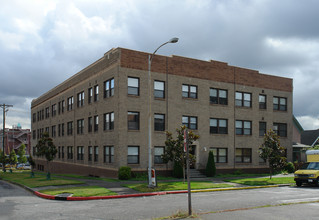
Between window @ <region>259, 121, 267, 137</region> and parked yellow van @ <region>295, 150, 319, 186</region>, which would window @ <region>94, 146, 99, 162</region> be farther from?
parked yellow van @ <region>295, 150, 319, 186</region>

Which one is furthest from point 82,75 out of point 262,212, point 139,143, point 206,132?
point 262,212

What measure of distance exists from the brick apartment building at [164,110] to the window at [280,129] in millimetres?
114

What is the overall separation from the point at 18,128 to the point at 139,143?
102 m

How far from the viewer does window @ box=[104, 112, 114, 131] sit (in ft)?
96.6

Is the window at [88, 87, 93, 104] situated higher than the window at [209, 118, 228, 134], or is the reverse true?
the window at [88, 87, 93, 104]

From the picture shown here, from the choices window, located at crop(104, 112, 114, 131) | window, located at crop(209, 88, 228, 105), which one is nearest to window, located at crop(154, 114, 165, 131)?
window, located at crop(104, 112, 114, 131)

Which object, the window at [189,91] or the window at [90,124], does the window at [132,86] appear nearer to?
the window at [189,91]

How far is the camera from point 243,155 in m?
35.3

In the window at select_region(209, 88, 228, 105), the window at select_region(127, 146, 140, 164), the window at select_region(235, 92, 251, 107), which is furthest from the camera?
the window at select_region(235, 92, 251, 107)

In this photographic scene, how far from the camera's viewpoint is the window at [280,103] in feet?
126

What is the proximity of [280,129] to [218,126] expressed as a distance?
31.0ft

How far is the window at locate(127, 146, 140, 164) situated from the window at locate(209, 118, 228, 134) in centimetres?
845

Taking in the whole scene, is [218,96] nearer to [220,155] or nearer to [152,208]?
[220,155]

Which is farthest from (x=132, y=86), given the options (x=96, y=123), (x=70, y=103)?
(x=70, y=103)
